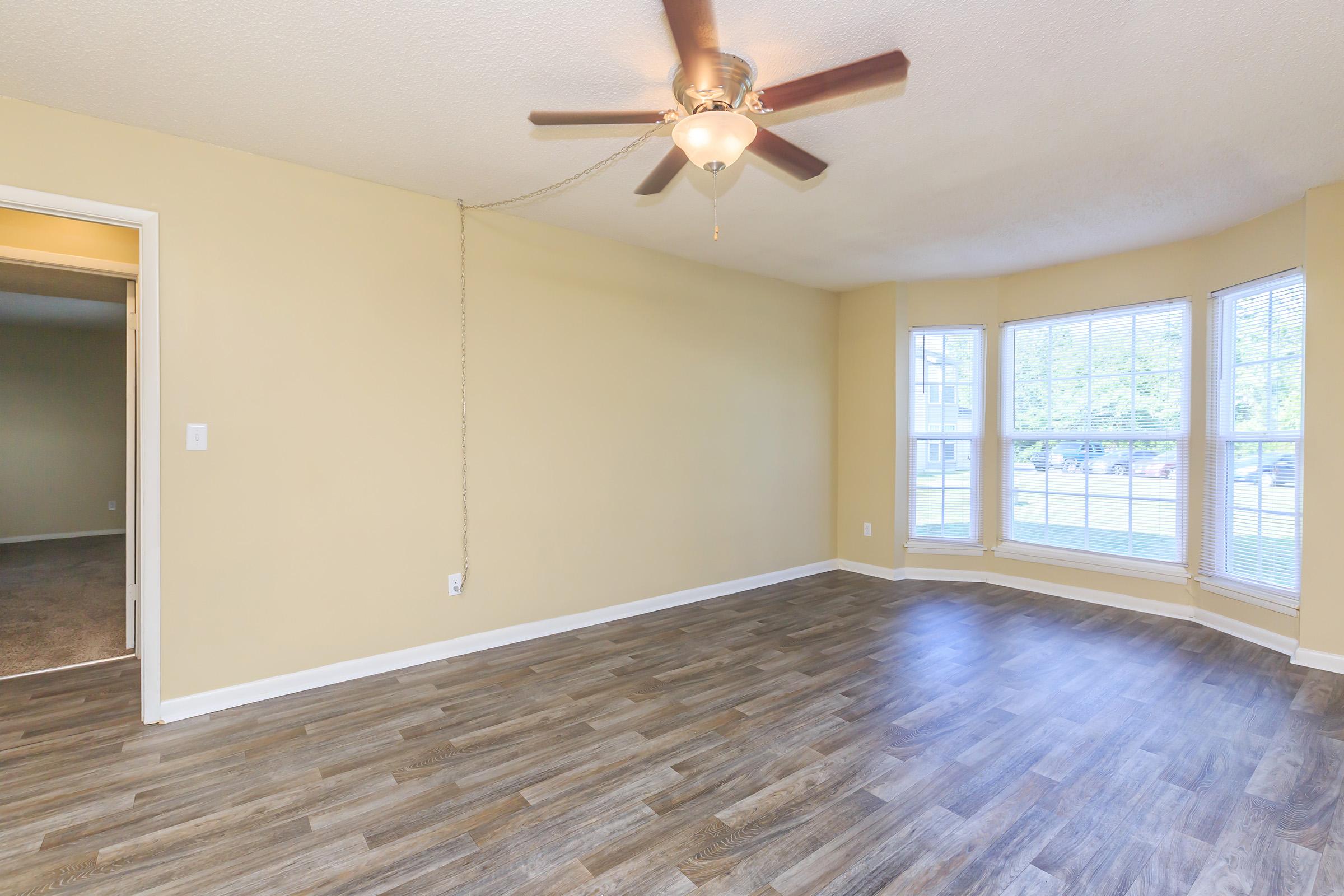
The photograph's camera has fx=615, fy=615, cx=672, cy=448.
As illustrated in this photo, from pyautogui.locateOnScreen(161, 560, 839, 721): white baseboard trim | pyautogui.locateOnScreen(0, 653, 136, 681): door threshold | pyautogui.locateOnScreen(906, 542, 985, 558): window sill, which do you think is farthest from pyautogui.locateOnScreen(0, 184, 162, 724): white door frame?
pyautogui.locateOnScreen(906, 542, 985, 558): window sill

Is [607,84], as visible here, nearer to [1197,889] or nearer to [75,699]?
[1197,889]

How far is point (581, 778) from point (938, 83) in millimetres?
2893

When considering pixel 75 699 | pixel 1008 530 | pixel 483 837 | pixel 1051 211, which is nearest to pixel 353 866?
pixel 483 837

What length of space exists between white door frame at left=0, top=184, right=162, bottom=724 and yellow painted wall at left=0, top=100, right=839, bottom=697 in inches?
1.6

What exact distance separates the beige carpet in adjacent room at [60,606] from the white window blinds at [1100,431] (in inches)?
250

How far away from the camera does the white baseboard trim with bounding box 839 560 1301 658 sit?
335cm

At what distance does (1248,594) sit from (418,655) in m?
4.97

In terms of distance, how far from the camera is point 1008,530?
5.16 metres

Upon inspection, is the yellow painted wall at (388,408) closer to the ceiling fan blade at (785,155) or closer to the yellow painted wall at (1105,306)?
the yellow painted wall at (1105,306)

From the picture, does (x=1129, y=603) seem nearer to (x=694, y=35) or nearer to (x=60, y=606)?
(x=694, y=35)

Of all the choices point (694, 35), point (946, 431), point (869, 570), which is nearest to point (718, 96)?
point (694, 35)

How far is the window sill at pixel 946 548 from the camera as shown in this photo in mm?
5266

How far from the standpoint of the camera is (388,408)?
3289 millimetres

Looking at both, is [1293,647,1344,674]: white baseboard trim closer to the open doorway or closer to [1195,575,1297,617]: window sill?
[1195,575,1297,617]: window sill
